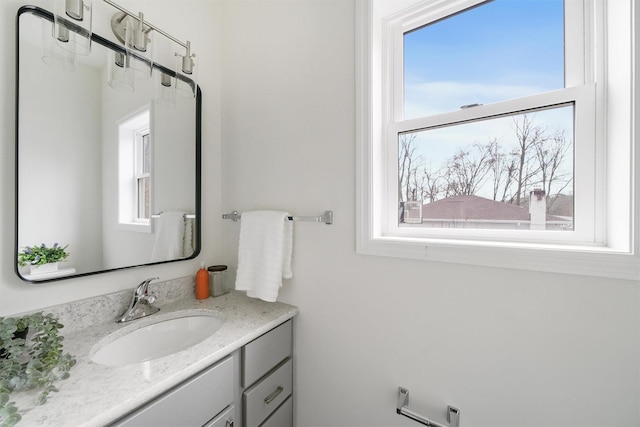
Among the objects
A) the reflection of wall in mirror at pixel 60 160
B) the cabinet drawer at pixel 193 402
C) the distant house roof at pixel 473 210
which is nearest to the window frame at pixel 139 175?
the reflection of wall in mirror at pixel 60 160

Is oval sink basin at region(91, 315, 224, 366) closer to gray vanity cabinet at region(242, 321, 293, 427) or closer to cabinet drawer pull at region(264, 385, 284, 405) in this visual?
gray vanity cabinet at region(242, 321, 293, 427)

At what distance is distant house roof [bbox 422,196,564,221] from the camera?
895mm

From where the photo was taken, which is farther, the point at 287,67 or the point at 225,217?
the point at 225,217

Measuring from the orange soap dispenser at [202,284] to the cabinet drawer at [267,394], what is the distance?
51 centimetres

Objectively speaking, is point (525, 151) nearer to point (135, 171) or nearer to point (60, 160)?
point (135, 171)

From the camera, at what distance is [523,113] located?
870mm

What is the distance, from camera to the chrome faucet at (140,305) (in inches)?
40.4

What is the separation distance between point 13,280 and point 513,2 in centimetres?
191

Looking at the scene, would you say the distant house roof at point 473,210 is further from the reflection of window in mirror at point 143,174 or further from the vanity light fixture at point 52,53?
the vanity light fixture at point 52,53

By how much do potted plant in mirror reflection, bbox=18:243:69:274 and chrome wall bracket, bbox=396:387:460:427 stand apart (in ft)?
4.26

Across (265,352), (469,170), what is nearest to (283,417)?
(265,352)

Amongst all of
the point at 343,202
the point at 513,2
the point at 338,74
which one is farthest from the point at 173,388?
the point at 513,2

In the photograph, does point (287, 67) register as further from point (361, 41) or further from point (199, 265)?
point (199, 265)

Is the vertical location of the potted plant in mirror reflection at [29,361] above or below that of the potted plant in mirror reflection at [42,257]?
below
